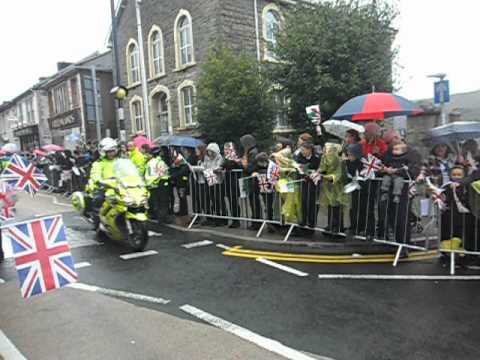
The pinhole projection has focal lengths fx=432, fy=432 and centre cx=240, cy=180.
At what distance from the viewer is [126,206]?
7.28m

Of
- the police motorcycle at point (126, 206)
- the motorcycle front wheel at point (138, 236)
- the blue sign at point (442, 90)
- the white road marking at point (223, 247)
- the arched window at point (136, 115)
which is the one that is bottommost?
the white road marking at point (223, 247)

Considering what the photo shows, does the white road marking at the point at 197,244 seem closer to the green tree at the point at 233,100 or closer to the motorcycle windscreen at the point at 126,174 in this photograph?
the motorcycle windscreen at the point at 126,174

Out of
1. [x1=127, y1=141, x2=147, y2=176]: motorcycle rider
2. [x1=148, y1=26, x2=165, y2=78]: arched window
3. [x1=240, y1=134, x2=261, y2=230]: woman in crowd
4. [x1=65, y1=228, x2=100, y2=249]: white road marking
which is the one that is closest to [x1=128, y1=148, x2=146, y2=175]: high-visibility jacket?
[x1=127, y1=141, x2=147, y2=176]: motorcycle rider

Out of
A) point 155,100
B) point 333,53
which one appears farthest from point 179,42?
point 333,53

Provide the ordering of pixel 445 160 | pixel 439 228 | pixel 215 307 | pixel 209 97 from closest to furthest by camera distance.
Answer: pixel 215 307 < pixel 439 228 < pixel 445 160 < pixel 209 97

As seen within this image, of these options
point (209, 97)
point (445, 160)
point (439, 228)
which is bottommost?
point (439, 228)

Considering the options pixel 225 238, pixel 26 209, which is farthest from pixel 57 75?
pixel 225 238

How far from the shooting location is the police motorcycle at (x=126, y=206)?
7309mm

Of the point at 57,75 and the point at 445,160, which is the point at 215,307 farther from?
the point at 57,75

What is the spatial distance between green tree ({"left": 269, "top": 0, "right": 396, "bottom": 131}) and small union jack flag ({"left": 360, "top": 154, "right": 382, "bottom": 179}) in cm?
683

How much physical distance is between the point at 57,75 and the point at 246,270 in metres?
35.0

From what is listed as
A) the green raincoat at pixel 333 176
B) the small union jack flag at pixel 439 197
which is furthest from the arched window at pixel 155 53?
the small union jack flag at pixel 439 197

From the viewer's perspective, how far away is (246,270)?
6.26 metres

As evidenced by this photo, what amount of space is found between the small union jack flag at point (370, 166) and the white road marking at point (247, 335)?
139 inches
